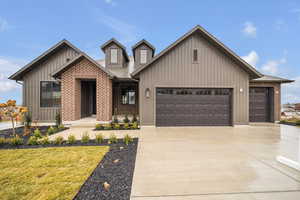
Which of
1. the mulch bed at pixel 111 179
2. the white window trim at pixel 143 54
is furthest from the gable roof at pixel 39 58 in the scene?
the mulch bed at pixel 111 179

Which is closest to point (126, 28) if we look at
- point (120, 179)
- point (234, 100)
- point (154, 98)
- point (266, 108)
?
point (154, 98)

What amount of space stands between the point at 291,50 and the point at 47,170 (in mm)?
19780

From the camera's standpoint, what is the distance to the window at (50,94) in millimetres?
10180

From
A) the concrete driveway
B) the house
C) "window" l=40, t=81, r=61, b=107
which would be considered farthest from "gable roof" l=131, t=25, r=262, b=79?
"window" l=40, t=81, r=61, b=107

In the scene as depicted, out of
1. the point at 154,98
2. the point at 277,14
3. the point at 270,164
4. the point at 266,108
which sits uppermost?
the point at 277,14

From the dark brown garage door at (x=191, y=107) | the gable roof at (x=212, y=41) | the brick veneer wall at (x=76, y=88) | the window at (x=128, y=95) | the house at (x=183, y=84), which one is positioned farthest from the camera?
the window at (x=128, y=95)

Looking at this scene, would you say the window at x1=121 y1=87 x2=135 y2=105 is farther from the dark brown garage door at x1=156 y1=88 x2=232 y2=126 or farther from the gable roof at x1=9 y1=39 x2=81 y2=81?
the gable roof at x1=9 y1=39 x2=81 y2=81

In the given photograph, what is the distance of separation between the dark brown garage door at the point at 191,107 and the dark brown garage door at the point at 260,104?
273cm

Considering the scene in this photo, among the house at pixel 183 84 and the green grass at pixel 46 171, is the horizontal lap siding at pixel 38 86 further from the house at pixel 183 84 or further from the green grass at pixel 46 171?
the green grass at pixel 46 171

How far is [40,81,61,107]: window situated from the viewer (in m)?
10.2

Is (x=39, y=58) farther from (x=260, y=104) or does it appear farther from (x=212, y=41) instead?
(x=260, y=104)

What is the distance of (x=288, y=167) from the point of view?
3.25 m

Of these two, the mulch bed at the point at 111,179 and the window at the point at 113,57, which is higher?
the window at the point at 113,57

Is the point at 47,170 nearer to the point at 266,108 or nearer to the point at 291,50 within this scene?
the point at 266,108
